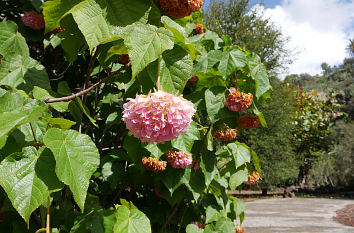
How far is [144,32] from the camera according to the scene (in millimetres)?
891

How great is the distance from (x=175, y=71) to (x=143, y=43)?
0.57 feet

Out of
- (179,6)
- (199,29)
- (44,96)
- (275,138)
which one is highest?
(275,138)

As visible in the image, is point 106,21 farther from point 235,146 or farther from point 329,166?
point 329,166

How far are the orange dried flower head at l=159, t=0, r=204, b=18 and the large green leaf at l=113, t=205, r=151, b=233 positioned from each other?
0.83m

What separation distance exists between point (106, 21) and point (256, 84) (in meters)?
1.40

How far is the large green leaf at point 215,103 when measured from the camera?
1.97 m

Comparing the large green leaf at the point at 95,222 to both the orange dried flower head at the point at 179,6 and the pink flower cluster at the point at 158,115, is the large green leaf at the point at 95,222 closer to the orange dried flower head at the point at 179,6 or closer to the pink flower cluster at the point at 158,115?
the pink flower cluster at the point at 158,115

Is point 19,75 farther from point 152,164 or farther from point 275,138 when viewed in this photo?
point 275,138

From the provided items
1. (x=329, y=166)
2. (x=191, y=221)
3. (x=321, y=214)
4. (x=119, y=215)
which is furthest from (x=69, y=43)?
(x=329, y=166)

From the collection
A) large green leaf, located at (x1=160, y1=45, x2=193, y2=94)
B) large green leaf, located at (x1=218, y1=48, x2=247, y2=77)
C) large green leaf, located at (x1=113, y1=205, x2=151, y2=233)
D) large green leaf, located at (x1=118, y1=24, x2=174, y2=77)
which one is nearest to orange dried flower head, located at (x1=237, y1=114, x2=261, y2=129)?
large green leaf, located at (x1=218, y1=48, x2=247, y2=77)

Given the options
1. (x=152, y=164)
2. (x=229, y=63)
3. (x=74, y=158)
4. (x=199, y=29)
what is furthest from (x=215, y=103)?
(x=74, y=158)

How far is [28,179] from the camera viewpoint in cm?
82

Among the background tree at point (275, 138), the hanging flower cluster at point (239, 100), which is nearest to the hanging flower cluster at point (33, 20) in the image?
the hanging flower cluster at point (239, 100)

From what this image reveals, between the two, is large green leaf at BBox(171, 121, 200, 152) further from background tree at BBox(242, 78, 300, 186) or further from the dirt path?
background tree at BBox(242, 78, 300, 186)
